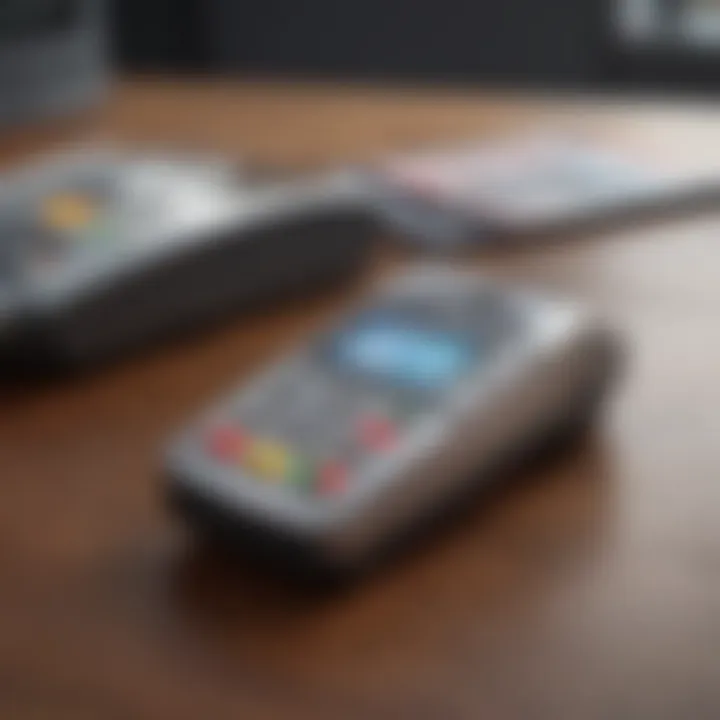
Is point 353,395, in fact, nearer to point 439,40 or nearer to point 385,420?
point 385,420

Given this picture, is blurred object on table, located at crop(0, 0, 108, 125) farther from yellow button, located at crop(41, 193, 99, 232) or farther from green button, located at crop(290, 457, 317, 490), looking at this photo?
green button, located at crop(290, 457, 317, 490)

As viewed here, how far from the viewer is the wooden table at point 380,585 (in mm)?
467

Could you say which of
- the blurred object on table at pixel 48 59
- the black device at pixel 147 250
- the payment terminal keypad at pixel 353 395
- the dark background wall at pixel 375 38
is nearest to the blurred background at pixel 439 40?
the dark background wall at pixel 375 38

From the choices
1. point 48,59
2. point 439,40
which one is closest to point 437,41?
point 439,40

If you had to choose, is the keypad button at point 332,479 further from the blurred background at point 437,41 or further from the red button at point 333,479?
the blurred background at point 437,41

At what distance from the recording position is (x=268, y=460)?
0.54 m

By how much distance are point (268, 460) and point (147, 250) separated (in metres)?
0.19

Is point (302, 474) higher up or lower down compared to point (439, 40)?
higher up

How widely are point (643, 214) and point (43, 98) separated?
435mm

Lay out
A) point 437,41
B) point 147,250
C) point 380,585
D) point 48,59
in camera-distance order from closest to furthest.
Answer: point 380,585 < point 147,250 < point 48,59 < point 437,41

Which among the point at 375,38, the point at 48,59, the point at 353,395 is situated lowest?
the point at 375,38

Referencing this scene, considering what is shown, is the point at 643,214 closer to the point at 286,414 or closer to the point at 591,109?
the point at 591,109

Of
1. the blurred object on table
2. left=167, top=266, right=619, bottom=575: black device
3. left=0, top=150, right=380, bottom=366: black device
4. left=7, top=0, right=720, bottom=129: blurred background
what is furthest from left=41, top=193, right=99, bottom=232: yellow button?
left=7, top=0, right=720, bottom=129: blurred background

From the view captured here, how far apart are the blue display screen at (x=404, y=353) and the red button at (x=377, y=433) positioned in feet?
0.07
